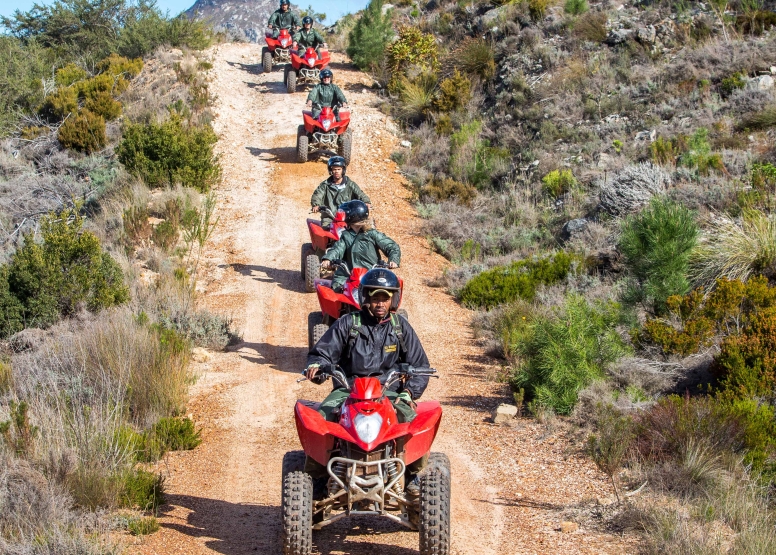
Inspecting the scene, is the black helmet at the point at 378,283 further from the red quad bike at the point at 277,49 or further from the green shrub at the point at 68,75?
the red quad bike at the point at 277,49

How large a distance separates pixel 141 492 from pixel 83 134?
15.3 metres

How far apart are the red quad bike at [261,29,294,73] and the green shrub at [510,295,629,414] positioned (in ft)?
60.3

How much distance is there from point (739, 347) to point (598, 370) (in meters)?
1.33

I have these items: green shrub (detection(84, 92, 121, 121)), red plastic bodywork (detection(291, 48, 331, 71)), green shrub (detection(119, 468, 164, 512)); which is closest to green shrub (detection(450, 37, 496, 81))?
red plastic bodywork (detection(291, 48, 331, 71))

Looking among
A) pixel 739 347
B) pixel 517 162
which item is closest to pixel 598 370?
pixel 739 347

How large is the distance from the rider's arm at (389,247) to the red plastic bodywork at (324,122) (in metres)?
7.92

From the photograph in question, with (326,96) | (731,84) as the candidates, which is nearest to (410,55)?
(326,96)

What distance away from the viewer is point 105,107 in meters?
20.8

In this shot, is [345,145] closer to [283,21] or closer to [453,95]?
[453,95]

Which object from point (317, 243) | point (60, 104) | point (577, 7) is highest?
point (577, 7)

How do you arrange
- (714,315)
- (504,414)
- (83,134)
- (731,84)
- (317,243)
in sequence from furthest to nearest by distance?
1. (83,134)
2. (731,84)
3. (317,243)
4. (714,315)
5. (504,414)

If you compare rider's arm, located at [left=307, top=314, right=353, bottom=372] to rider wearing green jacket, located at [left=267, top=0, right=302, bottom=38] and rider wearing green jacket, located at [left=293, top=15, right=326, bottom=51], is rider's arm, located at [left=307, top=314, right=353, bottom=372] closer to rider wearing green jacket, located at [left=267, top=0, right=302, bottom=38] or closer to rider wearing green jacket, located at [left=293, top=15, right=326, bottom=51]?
rider wearing green jacket, located at [left=293, top=15, right=326, bottom=51]

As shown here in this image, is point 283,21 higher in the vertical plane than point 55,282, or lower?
higher

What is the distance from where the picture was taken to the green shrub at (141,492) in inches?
232
